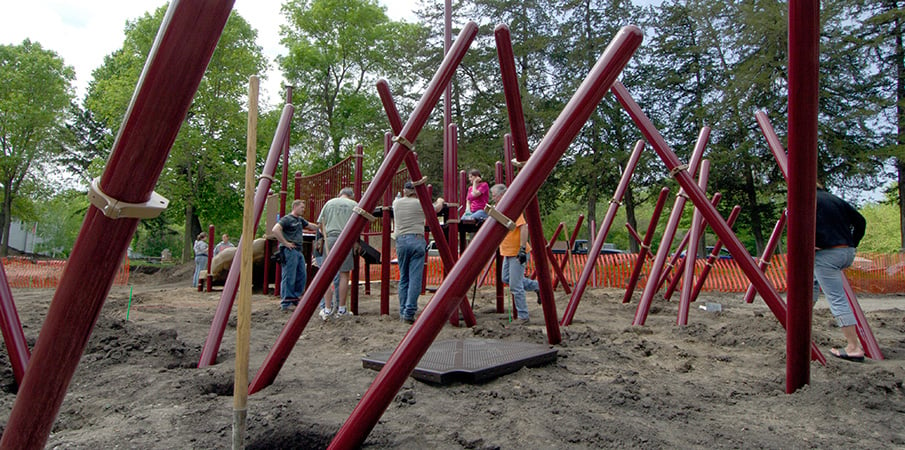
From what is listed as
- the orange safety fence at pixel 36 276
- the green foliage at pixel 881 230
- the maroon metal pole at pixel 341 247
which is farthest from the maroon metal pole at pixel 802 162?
the green foliage at pixel 881 230

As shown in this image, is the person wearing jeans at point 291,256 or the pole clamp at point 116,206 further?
the person wearing jeans at point 291,256

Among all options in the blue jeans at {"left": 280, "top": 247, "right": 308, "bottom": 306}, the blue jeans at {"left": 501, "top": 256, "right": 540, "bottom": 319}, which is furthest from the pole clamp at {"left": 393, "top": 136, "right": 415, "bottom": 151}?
the blue jeans at {"left": 280, "top": 247, "right": 308, "bottom": 306}

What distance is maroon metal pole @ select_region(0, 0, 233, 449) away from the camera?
109 cm

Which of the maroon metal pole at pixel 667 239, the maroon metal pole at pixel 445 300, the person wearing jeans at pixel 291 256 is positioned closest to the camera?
the maroon metal pole at pixel 445 300

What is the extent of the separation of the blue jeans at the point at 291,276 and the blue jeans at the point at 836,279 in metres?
6.44

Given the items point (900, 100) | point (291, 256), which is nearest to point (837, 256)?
point (291, 256)

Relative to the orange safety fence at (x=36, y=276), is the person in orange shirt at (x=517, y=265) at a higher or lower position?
higher

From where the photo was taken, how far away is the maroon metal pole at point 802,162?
2064mm

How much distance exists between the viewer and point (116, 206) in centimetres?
112

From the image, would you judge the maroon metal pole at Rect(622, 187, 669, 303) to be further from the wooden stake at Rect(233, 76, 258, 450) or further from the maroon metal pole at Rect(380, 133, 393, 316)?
A: the wooden stake at Rect(233, 76, 258, 450)

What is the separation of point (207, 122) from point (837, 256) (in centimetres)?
2877

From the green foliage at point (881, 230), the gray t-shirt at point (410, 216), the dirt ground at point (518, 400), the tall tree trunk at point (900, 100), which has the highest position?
the tall tree trunk at point (900, 100)

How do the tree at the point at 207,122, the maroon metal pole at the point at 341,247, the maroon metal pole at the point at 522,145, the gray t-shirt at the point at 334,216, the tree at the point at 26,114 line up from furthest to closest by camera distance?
the tree at the point at 26,114
the tree at the point at 207,122
the gray t-shirt at the point at 334,216
the maroon metal pole at the point at 522,145
the maroon metal pole at the point at 341,247

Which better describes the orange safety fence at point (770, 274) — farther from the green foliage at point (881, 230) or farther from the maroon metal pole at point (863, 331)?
the green foliage at point (881, 230)
